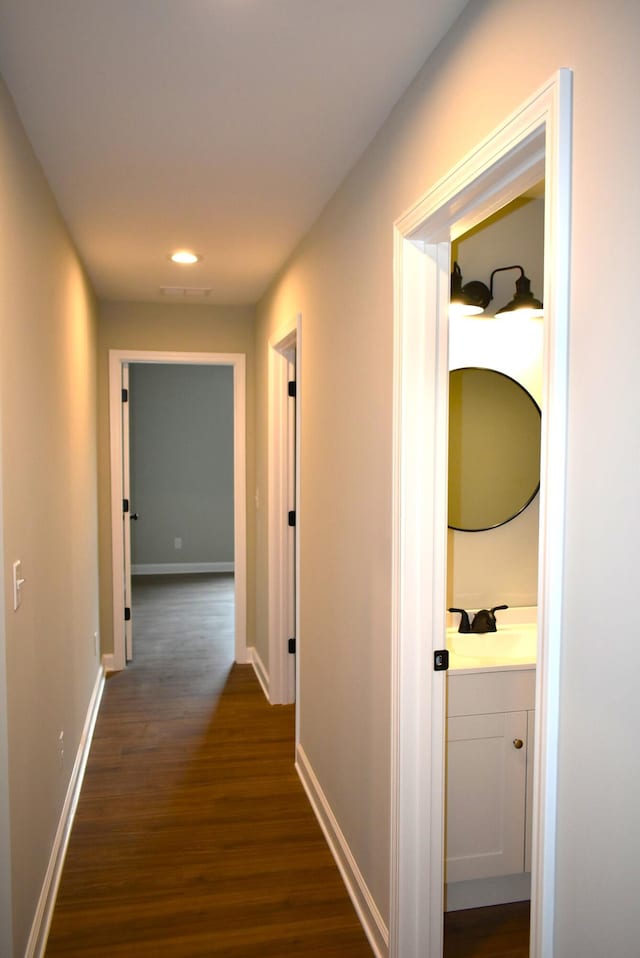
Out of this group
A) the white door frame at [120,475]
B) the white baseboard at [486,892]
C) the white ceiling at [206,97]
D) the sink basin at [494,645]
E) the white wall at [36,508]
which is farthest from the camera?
the white door frame at [120,475]

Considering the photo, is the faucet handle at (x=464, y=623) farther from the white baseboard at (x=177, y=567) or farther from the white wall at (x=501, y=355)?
the white baseboard at (x=177, y=567)

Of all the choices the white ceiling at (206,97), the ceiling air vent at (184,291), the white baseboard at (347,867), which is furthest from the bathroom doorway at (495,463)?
the ceiling air vent at (184,291)

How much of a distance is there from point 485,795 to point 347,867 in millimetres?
598

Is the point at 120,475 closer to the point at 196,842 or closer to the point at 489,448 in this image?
the point at 196,842

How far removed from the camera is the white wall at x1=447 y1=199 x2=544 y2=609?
8.95ft

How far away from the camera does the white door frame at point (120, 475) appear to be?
195 inches

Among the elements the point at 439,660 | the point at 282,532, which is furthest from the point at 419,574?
the point at 282,532

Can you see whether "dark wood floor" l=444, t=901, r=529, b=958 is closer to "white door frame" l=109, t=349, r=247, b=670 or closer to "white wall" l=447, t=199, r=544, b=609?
"white wall" l=447, t=199, r=544, b=609

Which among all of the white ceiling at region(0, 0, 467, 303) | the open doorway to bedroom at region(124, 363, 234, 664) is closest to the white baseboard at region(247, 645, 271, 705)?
the white ceiling at region(0, 0, 467, 303)

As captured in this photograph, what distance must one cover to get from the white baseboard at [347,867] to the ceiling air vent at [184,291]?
272 cm

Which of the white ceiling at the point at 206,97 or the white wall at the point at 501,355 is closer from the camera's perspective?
the white ceiling at the point at 206,97

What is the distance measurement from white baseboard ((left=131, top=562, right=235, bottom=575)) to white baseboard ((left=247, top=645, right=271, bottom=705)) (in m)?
3.25

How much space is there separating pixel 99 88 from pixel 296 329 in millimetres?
1662

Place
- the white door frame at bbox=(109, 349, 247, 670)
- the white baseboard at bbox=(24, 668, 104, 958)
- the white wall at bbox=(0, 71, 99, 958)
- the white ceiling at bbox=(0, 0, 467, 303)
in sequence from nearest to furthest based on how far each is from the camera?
the white ceiling at bbox=(0, 0, 467, 303) < the white wall at bbox=(0, 71, 99, 958) < the white baseboard at bbox=(24, 668, 104, 958) < the white door frame at bbox=(109, 349, 247, 670)
